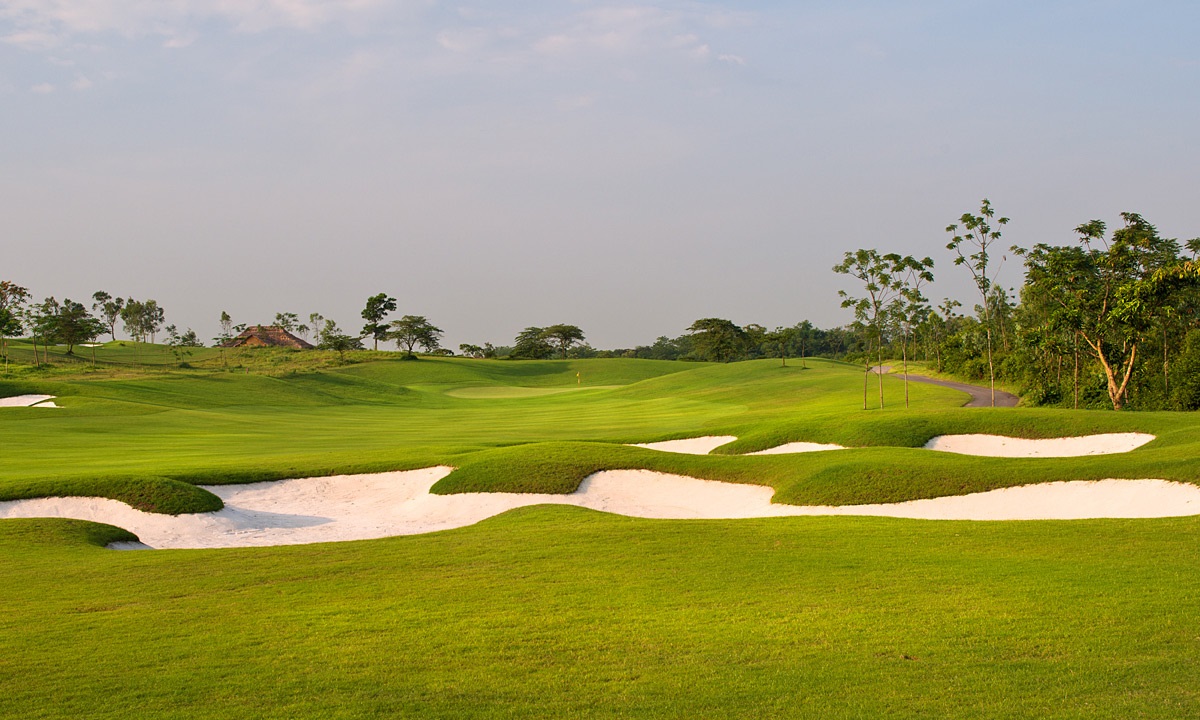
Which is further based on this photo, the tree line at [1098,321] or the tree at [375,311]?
the tree at [375,311]

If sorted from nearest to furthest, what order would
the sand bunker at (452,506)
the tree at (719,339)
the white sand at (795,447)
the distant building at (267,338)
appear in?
1. the sand bunker at (452,506)
2. the white sand at (795,447)
3. the tree at (719,339)
4. the distant building at (267,338)

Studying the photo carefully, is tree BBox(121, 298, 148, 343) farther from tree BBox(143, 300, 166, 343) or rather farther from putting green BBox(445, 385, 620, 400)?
putting green BBox(445, 385, 620, 400)

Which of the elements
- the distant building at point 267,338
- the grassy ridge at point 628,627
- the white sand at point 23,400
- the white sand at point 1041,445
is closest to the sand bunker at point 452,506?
the grassy ridge at point 628,627

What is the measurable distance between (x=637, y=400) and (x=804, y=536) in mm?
63174

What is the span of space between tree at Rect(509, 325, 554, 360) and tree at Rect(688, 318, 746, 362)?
97.7 ft

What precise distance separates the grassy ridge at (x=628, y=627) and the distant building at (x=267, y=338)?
6289 inches

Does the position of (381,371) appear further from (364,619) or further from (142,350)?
(364,619)

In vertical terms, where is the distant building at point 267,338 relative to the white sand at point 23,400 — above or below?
above

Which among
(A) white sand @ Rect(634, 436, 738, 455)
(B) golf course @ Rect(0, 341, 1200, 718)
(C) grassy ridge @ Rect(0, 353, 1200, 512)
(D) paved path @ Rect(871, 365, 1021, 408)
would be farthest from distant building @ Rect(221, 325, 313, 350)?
(B) golf course @ Rect(0, 341, 1200, 718)

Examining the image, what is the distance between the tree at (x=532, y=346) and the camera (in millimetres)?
156375

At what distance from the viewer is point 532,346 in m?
158

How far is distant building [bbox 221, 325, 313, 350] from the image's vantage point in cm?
16788

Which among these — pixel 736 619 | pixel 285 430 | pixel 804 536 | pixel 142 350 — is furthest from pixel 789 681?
pixel 142 350

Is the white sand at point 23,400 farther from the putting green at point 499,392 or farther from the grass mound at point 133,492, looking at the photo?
the putting green at point 499,392
